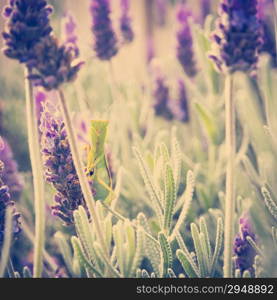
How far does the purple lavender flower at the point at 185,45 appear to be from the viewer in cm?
122

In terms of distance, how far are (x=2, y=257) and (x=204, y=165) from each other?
0.60 m

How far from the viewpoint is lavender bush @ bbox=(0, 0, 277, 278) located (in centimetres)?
69

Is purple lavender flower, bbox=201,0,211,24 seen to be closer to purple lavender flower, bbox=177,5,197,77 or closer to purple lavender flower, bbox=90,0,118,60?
purple lavender flower, bbox=177,5,197,77

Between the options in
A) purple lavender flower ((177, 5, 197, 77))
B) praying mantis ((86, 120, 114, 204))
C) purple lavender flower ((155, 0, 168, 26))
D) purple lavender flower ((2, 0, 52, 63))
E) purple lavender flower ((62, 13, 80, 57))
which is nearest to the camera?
purple lavender flower ((2, 0, 52, 63))

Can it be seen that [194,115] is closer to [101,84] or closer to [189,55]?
[189,55]

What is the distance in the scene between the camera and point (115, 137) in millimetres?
1102

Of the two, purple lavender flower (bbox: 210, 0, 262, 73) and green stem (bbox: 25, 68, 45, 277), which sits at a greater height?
purple lavender flower (bbox: 210, 0, 262, 73)

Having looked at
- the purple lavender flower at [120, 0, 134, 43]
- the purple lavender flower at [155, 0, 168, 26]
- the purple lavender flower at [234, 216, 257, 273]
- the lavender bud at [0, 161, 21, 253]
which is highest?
the purple lavender flower at [155, 0, 168, 26]

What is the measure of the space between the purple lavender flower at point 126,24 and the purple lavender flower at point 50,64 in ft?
2.23

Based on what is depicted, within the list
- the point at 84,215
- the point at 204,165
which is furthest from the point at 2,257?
the point at 204,165

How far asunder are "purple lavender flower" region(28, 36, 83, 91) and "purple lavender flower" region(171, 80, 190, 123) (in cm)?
68

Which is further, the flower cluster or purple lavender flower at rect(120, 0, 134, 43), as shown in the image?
purple lavender flower at rect(120, 0, 134, 43)

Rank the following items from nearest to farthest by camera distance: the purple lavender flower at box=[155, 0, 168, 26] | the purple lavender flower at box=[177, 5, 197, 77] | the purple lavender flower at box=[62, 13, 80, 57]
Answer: the purple lavender flower at box=[62, 13, 80, 57] < the purple lavender flower at box=[177, 5, 197, 77] < the purple lavender flower at box=[155, 0, 168, 26]

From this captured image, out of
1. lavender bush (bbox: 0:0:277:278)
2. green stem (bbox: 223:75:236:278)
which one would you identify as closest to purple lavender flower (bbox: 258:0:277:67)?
lavender bush (bbox: 0:0:277:278)
